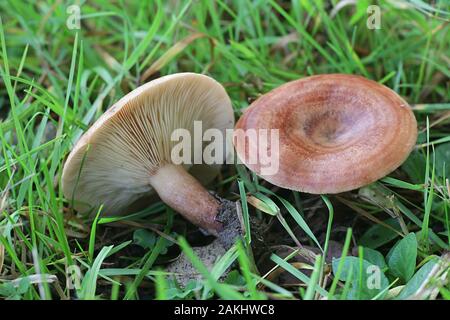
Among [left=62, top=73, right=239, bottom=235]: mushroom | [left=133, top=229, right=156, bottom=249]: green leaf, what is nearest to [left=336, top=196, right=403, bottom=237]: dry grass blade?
[left=62, top=73, right=239, bottom=235]: mushroom

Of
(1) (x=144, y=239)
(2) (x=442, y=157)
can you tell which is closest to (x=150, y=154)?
(1) (x=144, y=239)

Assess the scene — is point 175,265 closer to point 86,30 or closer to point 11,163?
point 11,163

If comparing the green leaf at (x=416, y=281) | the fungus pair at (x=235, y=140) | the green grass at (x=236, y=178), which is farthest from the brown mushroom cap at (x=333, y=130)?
the green leaf at (x=416, y=281)

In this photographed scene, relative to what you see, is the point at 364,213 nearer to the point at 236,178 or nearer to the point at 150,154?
the point at 236,178

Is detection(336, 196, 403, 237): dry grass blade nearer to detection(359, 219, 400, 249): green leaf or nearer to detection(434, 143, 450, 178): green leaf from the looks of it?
detection(359, 219, 400, 249): green leaf

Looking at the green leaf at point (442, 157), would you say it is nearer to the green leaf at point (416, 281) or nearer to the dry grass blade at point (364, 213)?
the dry grass blade at point (364, 213)

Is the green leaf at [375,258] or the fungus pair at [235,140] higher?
the fungus pair at [235,140]
